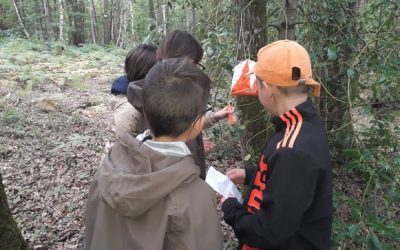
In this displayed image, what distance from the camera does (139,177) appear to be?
156 cm

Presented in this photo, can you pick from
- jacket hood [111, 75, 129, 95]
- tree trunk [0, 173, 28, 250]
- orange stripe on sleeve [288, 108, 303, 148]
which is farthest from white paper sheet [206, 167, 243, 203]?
tree trunk [0, 173, 28, 250]

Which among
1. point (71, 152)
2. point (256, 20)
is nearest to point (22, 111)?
point (71, 152)

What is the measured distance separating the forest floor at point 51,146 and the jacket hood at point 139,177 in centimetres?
198

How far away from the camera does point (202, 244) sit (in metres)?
1.64

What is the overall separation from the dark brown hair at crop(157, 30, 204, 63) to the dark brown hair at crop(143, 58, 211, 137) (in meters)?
0.95

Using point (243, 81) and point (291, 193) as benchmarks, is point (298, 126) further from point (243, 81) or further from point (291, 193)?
point (243, 81)

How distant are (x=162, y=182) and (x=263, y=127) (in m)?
2.59

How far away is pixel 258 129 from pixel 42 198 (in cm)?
257

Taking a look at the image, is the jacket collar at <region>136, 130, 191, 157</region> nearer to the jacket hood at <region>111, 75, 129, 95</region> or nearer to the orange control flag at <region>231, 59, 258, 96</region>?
the orange control flag at <region>231, 59, 258, 96</region>

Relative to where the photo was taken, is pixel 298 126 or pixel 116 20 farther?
pixel 116 20

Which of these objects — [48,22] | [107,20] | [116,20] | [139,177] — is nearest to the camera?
[139,177]

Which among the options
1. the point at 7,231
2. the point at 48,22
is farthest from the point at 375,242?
the point at 48,22

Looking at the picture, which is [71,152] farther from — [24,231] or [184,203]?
[184,203]

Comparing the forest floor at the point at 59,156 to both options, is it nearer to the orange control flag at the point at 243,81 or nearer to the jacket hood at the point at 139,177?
the orange control flag at the point at 243,81
